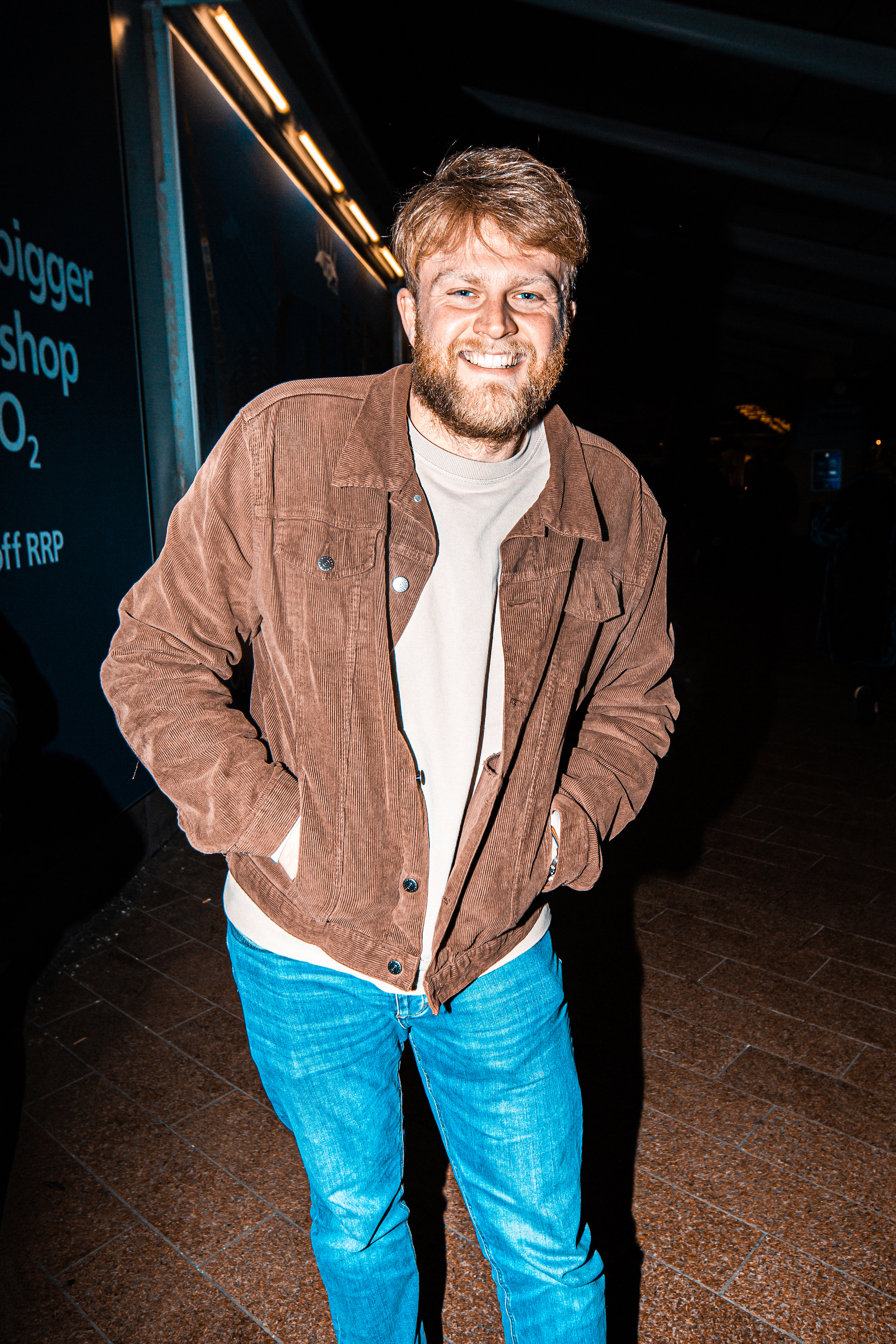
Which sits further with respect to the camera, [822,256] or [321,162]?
[822,256]

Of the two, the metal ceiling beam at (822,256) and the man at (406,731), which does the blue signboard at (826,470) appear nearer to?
the metal ceiling beam at (822,256)


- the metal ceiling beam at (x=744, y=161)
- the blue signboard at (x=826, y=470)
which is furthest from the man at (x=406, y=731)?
the blue signboard at (x=826, y=470)

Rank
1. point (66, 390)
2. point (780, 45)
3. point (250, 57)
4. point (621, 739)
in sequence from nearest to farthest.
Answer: point (621, 739) < point (66, 390) < point (250, 57) < point (780, 45)

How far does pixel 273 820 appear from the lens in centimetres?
141

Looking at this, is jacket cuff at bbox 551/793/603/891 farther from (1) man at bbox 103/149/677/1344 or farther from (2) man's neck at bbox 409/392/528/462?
(2) man's neck at bbox 409/392/528/462

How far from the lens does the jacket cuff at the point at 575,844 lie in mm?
1587

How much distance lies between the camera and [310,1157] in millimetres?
1437

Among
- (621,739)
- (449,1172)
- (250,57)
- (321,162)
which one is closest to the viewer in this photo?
(621,739)

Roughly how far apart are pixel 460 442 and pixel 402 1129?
1151 mm

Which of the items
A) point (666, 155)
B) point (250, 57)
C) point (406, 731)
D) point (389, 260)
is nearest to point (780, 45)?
point (666, 155)

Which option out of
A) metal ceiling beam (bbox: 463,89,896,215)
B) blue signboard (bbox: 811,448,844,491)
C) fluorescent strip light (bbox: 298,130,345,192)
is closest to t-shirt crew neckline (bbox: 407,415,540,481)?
fluorescent strip light (bbox: 298,130,345,192)

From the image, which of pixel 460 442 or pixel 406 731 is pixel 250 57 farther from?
pixel 406 731

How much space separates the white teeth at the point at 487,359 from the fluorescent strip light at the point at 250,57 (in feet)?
14.3

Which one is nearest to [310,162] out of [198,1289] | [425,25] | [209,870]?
[425,25]
